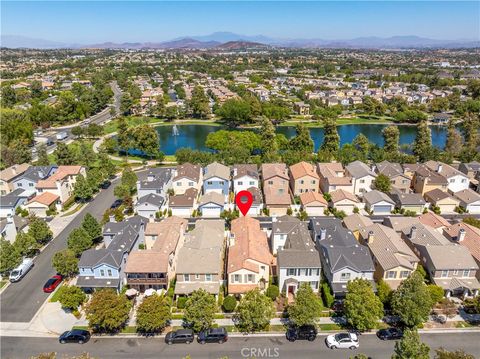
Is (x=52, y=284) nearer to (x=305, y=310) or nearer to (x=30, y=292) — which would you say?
(x=30, y=292)

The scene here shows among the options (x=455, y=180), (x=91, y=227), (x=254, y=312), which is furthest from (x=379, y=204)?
(x=91, y=227)

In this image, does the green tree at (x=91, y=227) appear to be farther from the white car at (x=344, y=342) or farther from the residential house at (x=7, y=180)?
the white car at (x=344, y=342)

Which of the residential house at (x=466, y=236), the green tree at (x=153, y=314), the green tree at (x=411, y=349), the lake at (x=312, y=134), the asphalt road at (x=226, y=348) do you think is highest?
the green tree at (x=411, y=349)

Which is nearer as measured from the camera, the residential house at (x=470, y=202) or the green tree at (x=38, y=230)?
the green tree at (x=38, y=230)

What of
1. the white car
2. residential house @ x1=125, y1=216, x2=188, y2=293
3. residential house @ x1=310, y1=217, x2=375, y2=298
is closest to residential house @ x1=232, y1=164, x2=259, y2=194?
residential house @ x1=310, y1=217, x2=375, y2=298

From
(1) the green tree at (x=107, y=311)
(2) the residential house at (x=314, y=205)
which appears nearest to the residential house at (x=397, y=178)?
(2) the residential house at (x=314, y=205)

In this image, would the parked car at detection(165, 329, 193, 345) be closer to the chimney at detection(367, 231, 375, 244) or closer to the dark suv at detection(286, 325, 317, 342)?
the dark suv at detection(286, 325, 317, 342)

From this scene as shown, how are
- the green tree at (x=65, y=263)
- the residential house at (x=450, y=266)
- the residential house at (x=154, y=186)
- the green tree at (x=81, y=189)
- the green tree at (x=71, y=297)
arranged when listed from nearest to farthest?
the green tree at (x=71, y=297), the residential house at (x=450, y=266), the green tree at (x=65, y=263), the residential house at (x=154, y=186), the green tree at (x=81, y=189)
